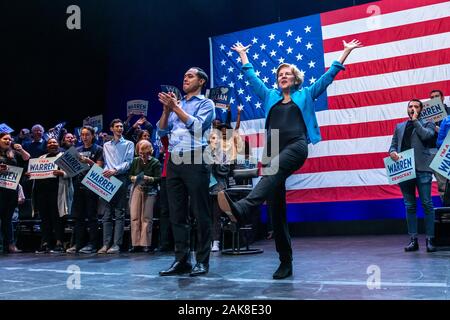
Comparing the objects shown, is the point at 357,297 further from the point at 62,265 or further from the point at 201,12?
the point at 201,12

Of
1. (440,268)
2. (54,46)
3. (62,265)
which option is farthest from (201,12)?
(440,268)

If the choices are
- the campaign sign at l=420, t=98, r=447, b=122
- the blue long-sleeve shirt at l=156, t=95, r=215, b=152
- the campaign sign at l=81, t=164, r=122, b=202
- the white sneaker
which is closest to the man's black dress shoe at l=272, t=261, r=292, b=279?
the blue long-sleeve shirt at l=156, t=95, r=215, b=152

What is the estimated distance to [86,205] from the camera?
583cm

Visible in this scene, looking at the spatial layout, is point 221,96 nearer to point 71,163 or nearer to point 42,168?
point 71,163

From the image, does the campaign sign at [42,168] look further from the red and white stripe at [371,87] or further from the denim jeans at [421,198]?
the denim jeans at [421,198]

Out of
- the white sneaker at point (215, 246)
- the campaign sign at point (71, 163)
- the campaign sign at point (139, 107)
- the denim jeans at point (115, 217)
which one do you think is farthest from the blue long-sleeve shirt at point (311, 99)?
the campaign sign at point (139, 107)

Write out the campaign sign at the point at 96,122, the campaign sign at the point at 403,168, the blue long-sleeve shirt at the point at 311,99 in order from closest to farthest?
the blue long-sleeve shirt at the point at 311,99 < the campaign sign at the point at 403,168 < the campaign sign at the point at 96,122

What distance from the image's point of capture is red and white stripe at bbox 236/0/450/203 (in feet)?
21.8

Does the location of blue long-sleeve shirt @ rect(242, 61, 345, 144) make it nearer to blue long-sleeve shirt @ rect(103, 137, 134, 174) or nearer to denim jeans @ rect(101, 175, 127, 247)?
blue long-sleeve shirt @ rect(103, 137, 134, 174)

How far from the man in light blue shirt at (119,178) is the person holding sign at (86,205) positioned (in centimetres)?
15

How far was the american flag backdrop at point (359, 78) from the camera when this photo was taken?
6684 millimetres

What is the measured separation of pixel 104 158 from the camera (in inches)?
232

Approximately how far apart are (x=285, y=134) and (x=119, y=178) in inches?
129

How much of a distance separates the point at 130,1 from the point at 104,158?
4.35m
